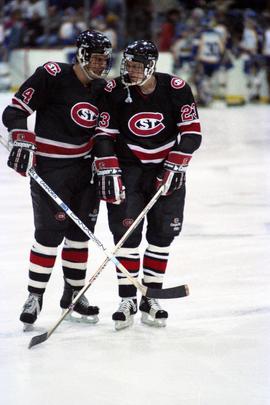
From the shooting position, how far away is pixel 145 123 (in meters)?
3.99

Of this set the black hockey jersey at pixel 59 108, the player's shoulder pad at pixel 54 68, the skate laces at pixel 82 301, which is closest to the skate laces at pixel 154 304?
the skate laces at pixel 82 301

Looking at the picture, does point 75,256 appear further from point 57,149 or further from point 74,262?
point 57,149

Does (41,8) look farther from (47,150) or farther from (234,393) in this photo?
(234,393)

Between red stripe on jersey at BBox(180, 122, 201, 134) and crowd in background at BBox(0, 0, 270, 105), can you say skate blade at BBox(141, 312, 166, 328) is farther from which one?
crowd in background at BBox(0, 0, 270, 105)

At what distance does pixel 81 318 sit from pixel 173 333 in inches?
16.4

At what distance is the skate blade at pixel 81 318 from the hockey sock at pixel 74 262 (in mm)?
118

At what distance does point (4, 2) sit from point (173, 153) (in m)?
11.6

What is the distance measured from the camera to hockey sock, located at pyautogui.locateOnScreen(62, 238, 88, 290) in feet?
13.6

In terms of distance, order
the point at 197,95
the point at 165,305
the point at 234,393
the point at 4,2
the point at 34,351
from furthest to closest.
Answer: the point at 4,2 → the point at 197,95 → the point at 165,305 → the point at 34,351 → the point at 234,393

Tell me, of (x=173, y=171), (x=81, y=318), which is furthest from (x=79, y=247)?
(x=173, y=171)

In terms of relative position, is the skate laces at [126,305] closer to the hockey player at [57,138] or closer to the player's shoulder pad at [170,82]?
the hockey player at [57,138]

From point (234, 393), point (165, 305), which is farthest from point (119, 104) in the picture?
point (234, 393)

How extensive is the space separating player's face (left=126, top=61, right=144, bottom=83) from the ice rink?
985 millimetres

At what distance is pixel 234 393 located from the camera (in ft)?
10.5
